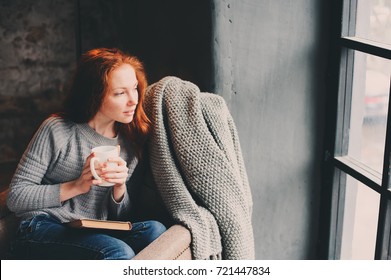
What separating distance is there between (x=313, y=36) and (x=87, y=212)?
3.23 feet

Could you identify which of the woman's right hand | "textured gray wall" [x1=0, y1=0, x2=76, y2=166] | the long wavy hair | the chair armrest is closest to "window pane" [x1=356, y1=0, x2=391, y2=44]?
the long wavy hair

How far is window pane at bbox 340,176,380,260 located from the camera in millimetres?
2045

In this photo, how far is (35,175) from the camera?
1.75 meters

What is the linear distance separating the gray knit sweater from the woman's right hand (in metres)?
0.02

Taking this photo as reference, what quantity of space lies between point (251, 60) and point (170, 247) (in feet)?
2.54

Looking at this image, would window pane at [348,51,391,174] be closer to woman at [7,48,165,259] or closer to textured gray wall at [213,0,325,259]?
textured gray wall at [213,0,325,259]

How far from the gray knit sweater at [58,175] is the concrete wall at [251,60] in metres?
0.50

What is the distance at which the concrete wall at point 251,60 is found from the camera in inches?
→ 83.0

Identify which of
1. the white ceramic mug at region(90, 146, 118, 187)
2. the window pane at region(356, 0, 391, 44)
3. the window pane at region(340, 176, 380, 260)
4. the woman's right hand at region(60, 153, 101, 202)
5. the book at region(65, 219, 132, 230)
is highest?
the window pane at region(356, 0, 391, 44)

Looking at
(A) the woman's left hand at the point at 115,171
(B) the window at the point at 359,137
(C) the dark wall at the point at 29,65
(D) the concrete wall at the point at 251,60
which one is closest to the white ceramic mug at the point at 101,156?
(A) the woman's left hand at the point at 115,171

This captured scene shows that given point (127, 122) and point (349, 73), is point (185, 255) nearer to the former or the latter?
point (127, 122)

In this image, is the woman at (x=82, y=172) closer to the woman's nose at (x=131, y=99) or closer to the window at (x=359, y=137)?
the woman's nose at (x=131, y=99)

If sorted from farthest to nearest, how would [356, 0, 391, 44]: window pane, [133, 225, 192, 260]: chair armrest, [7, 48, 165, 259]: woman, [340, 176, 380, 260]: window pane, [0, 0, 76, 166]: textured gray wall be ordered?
[0, 0, 76, 166]: textured gray wall → [340, 176, 380, 260]: window pane → [356, 0, 391, 44]: window pane → [7, 48, 165, 259]: woman → [133, 225, 192, 260]: chair armrest
